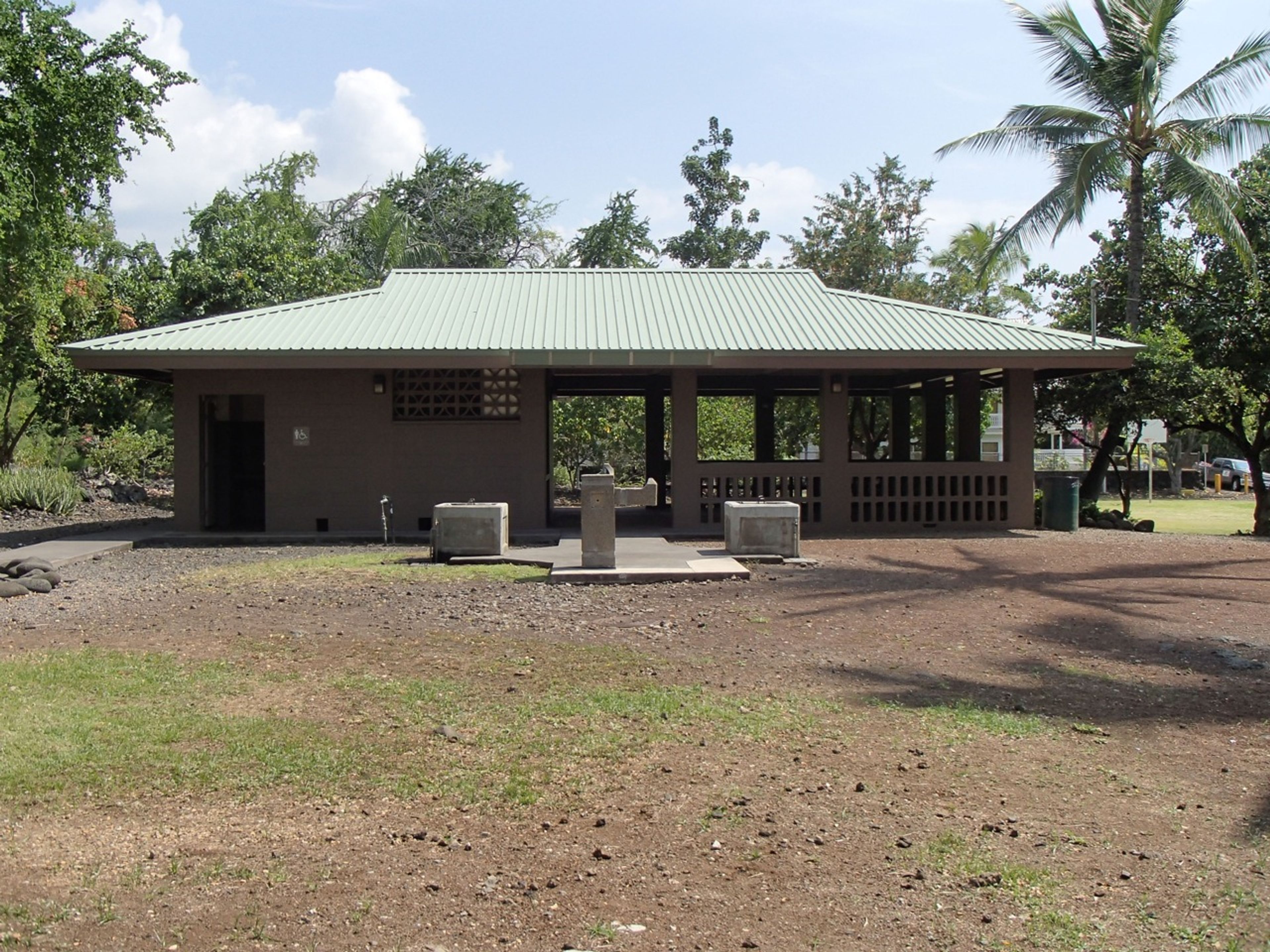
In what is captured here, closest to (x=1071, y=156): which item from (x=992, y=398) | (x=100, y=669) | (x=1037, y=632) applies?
(x=992, y=398)

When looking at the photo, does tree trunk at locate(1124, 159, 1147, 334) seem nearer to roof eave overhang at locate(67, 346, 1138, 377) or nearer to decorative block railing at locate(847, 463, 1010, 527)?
roof eave overhang at locate(67, 346, 1138, 377)

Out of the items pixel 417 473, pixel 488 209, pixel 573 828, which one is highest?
pixel 488 209

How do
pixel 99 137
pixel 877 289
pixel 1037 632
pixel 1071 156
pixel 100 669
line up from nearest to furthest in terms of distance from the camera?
pixel 100 669
pixel 1037 632
pixel 99 137
pixel 1071 156
pixel 877 289

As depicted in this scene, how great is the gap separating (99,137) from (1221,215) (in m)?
19.0

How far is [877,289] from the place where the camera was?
40.0 m

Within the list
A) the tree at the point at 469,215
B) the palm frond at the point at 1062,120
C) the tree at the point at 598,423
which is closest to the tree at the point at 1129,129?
the palm frond at the point at 1062,120

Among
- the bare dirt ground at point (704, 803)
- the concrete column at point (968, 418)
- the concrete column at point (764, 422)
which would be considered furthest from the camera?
the concrete column at point (764, 422)

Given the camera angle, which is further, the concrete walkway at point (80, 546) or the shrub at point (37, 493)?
the shrub at point (37, 493)

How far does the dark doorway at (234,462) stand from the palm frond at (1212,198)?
16959 millimetres

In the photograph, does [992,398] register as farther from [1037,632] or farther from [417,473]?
[1037,632]

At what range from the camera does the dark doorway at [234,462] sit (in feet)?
60.6

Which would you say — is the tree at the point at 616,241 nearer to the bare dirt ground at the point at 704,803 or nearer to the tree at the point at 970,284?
the tree at the point at 970,284

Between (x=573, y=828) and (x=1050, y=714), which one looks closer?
(x=573, y=828)

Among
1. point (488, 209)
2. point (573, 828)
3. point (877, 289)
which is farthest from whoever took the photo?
point (488, 209)
